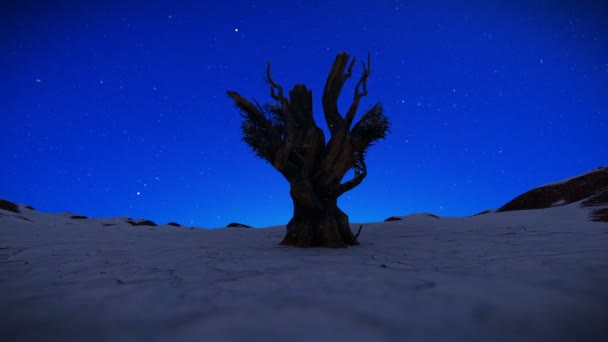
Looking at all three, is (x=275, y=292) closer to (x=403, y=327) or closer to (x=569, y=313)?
(x=403, y=327)

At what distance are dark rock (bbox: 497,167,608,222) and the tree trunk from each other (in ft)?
49.0

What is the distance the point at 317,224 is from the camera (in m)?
7.31

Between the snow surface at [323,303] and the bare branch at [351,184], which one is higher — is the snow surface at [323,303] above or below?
below

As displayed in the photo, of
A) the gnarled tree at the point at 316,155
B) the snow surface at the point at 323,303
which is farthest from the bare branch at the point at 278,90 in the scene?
the snow surface at the point at 323,303

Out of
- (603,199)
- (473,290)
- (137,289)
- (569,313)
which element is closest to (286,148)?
(137,289)

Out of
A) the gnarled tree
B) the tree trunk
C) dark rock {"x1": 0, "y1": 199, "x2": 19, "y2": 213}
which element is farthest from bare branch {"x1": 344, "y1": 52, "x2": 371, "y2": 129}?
dark rock {"x1": 0, "y1": 199, "x2": 19, "y2": 213}

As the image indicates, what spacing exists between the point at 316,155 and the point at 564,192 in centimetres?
1752

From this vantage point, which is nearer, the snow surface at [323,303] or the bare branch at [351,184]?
the snow surface at [323,303]

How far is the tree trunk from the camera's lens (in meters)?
7.20

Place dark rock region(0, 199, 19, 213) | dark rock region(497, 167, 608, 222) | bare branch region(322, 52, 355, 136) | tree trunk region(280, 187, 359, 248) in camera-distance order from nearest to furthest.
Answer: tree trunk region(280, 187, 359, 248) < bare branch region(322, 52, 355, 136) < dark rock region(497, 167, 608, 222) < dark rock region(0, 199, 19, 213)

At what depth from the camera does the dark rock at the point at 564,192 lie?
54.0 feet

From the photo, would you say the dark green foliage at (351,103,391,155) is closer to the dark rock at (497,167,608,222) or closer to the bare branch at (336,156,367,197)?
the bare branch at (336,156,367,197)

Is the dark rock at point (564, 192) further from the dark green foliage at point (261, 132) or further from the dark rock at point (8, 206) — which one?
the dark rock at point (8, 206)

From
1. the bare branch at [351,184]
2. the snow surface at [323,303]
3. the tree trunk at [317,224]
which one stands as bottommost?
the snow surface at [323,303]
